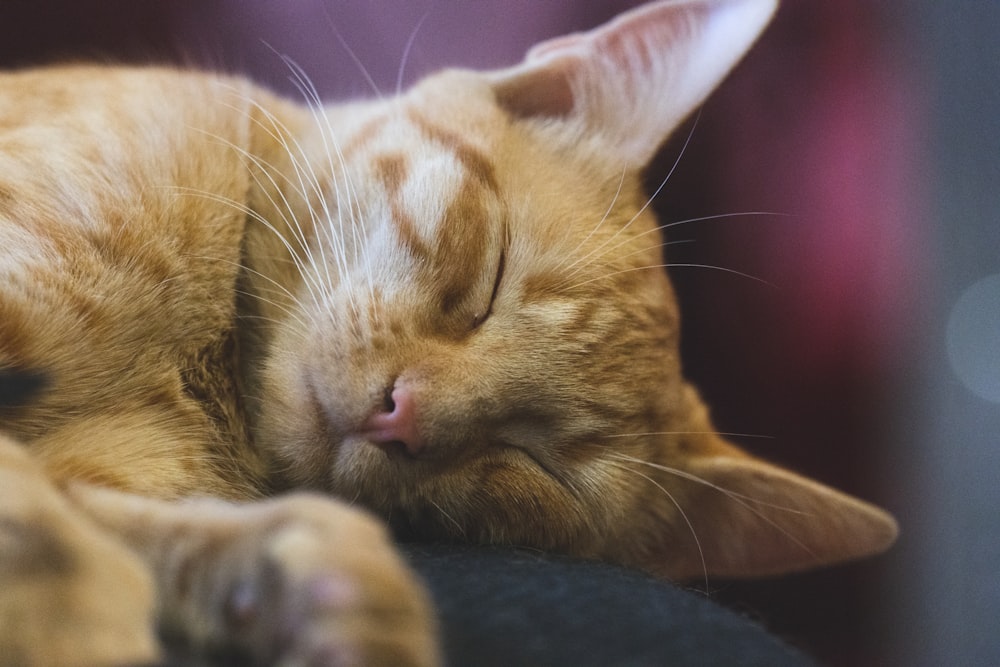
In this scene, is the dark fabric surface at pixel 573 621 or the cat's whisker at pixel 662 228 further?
the cat's whisker at pixel 662 228

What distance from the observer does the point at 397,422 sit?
93 cm

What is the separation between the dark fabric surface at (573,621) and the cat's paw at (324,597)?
0.24ft

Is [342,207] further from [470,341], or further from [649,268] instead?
[649,268]

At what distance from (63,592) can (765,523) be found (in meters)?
1.01

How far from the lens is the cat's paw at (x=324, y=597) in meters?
0.49

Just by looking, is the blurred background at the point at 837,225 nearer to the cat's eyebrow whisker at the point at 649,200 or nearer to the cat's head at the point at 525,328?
the cat's eyebrow whisker at the point at 649,200

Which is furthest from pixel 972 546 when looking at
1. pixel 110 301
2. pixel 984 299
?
pixel 110 301

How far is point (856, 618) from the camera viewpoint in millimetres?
1533

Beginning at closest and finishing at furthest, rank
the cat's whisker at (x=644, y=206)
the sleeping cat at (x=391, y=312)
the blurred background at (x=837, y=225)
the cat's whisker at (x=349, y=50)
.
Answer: the sleeping cat at (x=391, y=312)
the cat's whisker at (x=644, y=206)
the blurred background at (x=837, y=225)
the cat's whisker at (x=349, y=50)

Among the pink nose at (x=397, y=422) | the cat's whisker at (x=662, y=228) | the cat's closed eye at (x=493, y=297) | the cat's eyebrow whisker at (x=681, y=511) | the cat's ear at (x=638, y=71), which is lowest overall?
the cat's eyebrow whisker at (x=681, y=511)

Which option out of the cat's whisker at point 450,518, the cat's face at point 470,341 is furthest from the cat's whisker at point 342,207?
the cat's whisker at point 450,518

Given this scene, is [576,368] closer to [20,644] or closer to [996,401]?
[20,644]

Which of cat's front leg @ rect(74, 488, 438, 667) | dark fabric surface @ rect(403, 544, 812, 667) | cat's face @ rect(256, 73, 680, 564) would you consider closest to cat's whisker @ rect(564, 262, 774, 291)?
cat's face @ rect(256, 73, 680, 564)

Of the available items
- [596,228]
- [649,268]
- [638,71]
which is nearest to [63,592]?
[596,228]
